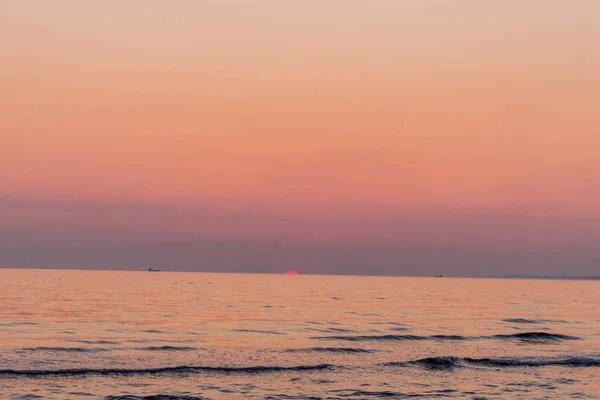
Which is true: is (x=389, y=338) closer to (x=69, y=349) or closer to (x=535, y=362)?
(x=535, y=362)

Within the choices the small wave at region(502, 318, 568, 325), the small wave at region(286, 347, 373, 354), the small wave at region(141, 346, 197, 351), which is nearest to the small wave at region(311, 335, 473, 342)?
the small wave at region(286, 347, 373, 354)

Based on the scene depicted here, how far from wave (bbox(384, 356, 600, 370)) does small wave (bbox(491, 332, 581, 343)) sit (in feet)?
40.1

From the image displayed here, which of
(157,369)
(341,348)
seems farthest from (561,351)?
(157,369)

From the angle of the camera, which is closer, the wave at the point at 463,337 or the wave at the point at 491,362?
the wave at the point at 491,362

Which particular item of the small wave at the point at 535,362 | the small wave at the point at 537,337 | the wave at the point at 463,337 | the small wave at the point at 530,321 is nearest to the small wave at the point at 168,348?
the wave at the point at 463,337

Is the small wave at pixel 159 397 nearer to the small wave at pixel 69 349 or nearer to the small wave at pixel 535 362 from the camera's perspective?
the small wave at pixel 69 349

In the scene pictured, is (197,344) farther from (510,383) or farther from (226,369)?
(510,383)

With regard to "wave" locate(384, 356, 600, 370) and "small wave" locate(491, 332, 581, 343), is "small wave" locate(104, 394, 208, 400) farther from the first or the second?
"small wave" locate(491, 332, 581, 343)

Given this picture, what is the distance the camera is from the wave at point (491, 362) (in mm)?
36344

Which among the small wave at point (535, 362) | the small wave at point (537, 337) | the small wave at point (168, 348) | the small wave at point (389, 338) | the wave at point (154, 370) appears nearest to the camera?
the wave at point (154, 370)

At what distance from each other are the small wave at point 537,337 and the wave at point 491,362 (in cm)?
1223

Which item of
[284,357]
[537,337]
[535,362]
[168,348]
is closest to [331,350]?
[284,357]

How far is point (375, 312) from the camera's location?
248 feet

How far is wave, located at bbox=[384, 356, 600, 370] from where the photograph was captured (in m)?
36.3
